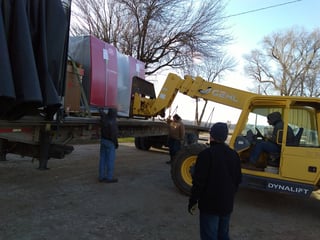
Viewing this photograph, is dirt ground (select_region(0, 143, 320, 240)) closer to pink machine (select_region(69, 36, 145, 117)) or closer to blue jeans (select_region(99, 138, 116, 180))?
blue jeans (select_region(99, 138, 116, 180))

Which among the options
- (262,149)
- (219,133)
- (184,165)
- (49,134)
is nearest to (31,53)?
(219,133)

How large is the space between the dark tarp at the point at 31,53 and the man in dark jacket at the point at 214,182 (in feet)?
4.96

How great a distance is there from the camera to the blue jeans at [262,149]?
6.29 metres

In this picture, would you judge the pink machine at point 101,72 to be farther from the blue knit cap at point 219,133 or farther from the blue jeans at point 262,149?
the blue knit cap at point 219,133

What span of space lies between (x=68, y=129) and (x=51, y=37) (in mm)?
3811

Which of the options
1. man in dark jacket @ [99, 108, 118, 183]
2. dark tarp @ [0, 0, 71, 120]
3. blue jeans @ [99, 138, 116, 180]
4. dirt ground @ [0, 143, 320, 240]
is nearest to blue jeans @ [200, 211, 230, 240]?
dirt ground @ [0, 143, 320, 240]

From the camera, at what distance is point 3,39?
1.96 m

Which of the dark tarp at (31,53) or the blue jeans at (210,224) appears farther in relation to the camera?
the blue jeans at (210,224)

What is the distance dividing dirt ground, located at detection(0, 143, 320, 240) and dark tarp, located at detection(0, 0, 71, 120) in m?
2.67

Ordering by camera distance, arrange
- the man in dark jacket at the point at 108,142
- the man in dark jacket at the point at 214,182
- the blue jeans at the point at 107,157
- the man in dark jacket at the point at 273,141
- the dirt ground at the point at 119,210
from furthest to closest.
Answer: the blue jeans at the point at 107,157 < the man in dark jacket at the point at 108,142 < the man in dark jacket at the point at 273,141 < the dirt ground at the point at 119,210 < the man in dark jacket at the point at 214,182

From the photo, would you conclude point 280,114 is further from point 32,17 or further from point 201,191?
point 32,17

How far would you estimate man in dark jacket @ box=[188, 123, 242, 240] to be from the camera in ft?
10.7

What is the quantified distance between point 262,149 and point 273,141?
25 cm

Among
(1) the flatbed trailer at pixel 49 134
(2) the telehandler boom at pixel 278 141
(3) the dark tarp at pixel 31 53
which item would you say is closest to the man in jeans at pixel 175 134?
(1) the flatbed trailer at pixel 49 134
